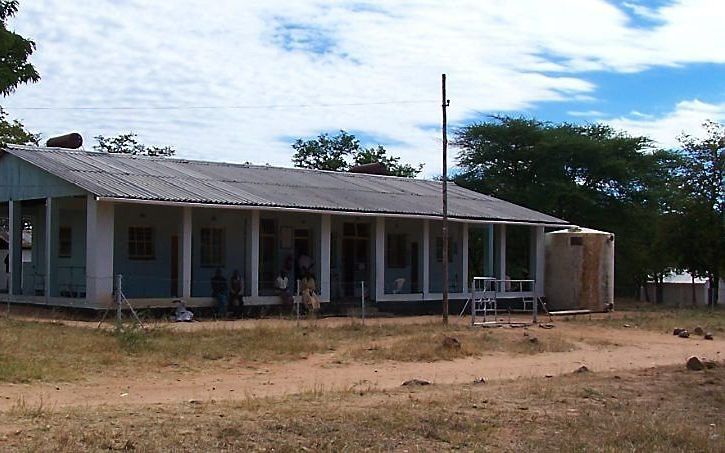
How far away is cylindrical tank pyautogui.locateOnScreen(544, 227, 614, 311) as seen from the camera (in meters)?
35.0

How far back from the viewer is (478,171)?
161ft

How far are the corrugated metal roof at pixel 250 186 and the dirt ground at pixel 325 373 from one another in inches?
154

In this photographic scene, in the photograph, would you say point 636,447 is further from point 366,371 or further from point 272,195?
point 272,195

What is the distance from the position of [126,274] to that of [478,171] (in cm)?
2468

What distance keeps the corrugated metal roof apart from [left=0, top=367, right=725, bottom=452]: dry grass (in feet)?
44.0

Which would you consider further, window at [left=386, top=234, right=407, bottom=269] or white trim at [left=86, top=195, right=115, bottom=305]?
window at [left=386, top=234, right=407, bottom=269]

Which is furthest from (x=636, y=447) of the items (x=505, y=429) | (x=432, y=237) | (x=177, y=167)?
(x=432, y=237)

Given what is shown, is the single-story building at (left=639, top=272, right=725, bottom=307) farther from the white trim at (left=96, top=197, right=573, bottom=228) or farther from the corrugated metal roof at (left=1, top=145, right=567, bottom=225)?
the white trim at (left=96, top=197, right=573, bottom=228)

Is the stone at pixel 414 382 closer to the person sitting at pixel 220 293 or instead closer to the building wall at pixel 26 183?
the person sitting at pixel 220 293

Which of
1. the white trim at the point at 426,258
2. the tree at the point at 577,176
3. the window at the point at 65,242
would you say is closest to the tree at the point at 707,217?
the tree at the point at 577,176

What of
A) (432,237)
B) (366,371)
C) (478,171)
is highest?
(478,171)

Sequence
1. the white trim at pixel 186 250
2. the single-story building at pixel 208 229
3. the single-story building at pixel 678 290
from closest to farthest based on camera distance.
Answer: the single-story building at pixel 208 229 < the white trim at pixel 186 250 < the single-story building at pixel 678 290

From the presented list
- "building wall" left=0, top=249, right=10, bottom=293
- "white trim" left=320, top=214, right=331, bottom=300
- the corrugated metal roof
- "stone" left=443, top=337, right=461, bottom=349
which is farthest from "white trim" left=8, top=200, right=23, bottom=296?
"stone" left=443, top=337, right=461, bottom=349

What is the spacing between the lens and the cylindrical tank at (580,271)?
35.0 meters
